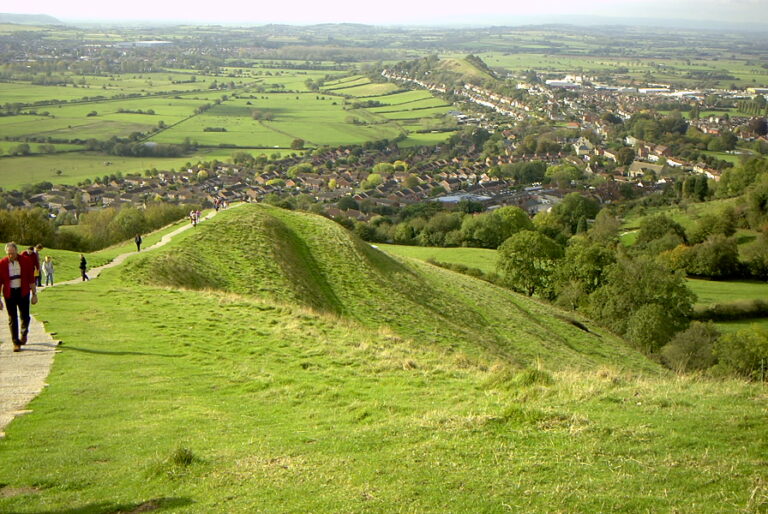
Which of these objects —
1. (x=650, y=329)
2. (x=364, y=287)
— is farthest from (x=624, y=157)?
(x=364, y=287)

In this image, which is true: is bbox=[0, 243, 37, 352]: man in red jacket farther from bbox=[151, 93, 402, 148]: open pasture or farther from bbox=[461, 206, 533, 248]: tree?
bbox=[151, 93, 402, 148]: open pasture

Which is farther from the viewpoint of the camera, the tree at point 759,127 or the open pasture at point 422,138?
the tree at point 759,127

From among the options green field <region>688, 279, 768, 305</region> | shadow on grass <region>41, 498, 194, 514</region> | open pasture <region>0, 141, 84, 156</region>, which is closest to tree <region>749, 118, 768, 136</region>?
green field <region>688, 279, 768, 305</region>

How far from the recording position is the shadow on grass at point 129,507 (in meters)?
7.83

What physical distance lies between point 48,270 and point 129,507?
65.2 ft

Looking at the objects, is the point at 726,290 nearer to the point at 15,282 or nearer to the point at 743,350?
the point at 743,350

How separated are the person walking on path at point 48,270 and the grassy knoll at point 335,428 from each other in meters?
3.54

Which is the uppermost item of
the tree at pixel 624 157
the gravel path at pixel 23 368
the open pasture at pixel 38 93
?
the open pasture at pixel 38 93

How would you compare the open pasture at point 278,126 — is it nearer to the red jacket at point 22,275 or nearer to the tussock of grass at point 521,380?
the red jacket at point 22,275

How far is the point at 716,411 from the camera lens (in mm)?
10734

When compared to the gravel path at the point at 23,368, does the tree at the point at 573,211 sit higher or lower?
lower

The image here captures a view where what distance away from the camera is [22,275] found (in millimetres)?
14758

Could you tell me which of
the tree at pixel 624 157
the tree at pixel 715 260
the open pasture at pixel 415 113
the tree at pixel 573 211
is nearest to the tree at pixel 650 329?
the tree at pixel 715 260

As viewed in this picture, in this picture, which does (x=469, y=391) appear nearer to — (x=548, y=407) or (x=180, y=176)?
(x=548, y=407)
